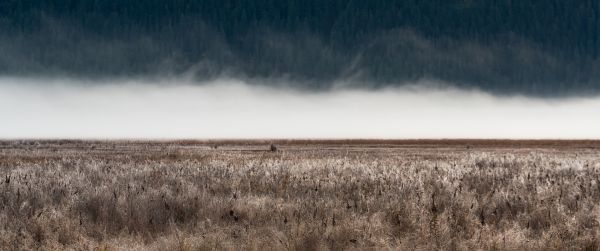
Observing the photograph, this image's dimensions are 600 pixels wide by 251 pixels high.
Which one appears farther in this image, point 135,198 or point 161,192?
point 161,192

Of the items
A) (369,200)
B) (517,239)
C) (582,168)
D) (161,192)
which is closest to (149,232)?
(161,192)

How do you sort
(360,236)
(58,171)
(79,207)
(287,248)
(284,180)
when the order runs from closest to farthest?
(287,248), (360,236), (79,207), (284,180), (58,171)

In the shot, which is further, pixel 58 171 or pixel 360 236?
pixel 58 171

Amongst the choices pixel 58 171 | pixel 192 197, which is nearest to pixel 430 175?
pixel 192 197

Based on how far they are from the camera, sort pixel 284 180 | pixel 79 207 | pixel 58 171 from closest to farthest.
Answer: pixel 79 207
pixel 284 180
pixel 58 171

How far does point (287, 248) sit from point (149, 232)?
2571mm

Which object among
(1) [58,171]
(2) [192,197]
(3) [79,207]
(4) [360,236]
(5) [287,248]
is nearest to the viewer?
(5) [287,248]

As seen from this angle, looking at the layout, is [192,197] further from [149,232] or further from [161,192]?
[149,232]

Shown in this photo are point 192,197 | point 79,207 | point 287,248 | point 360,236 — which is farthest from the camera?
point 192,197

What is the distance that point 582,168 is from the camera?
674 inches

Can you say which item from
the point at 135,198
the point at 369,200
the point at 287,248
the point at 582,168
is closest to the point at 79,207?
the point at 135,198

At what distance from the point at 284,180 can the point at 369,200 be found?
3.88 metres

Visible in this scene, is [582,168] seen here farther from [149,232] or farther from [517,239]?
[149,232]

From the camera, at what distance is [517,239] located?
7.86 metres
